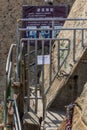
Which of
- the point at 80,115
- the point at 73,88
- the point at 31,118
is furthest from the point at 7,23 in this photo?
the point at 80,115

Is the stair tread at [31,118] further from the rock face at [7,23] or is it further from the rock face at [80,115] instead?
the rock face at [7,23]

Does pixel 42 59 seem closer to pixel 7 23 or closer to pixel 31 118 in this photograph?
pixel 31 118

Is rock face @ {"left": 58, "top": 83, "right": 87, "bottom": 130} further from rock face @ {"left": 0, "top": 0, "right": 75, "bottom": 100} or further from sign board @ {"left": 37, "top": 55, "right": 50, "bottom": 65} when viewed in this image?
rock face @ {"left": 0, "top": 0, "right": 75, "bottom": 100}

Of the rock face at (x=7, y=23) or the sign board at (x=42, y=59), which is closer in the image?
the sign board at (x=42, y=59)

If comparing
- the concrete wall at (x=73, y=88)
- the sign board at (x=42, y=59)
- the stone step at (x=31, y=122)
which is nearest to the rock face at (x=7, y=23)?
the concrete wall at (x=73, y=88)

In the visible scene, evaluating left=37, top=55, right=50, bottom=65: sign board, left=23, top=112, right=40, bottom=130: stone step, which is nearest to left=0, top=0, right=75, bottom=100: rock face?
left=37, top=55, right=50, bottom=65: sign board

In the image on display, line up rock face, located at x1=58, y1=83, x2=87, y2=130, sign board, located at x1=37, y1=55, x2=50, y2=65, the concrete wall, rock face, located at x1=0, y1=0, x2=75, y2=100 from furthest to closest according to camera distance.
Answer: rock face, located at x1=0, y1=0, x2=75, y2=100
the concrete wall
sign board, located at x1=37, y1=55, x2=50, y2=65
rock face, located at x1=58, y1=83, x2=87, y2=130

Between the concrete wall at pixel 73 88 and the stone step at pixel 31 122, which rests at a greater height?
the concrete wall at pixel 73 88

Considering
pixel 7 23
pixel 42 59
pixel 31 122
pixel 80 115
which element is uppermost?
pixel 42 59

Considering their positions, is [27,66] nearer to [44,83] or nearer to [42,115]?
[44,83]

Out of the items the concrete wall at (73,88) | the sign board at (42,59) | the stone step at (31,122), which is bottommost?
the stone step at (31,122)

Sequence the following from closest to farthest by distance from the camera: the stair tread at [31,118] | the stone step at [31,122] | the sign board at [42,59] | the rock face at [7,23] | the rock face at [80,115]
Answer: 1. the rock face at [80,115]
2. the stone step at [31,122]
3. the stair tread at [31,118]
4. the sign board at [42,59]
5. the rock face at [7,23]

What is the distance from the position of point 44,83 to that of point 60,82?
25 cm

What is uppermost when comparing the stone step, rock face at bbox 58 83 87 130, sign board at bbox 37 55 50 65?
sign board at bbox 37 55 50 65
